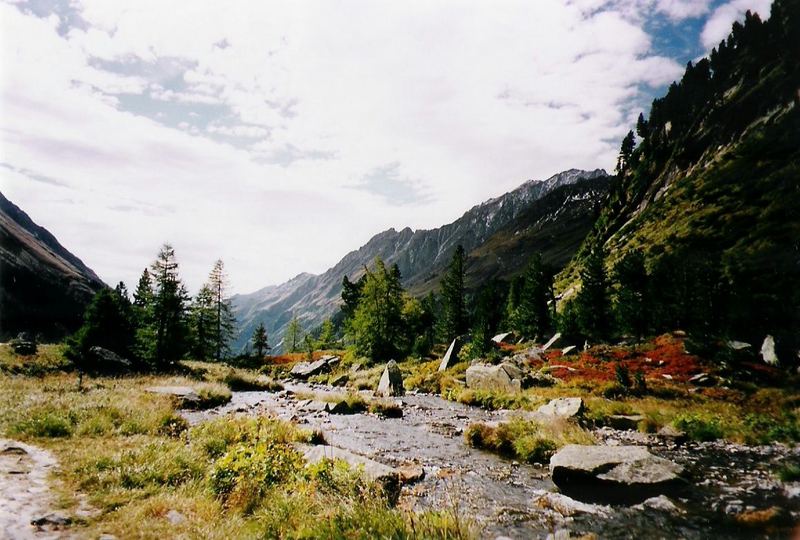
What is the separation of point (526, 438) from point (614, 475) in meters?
3.68

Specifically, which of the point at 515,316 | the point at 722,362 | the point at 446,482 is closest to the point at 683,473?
the point at 446,482

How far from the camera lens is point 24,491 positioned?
7.14 meters

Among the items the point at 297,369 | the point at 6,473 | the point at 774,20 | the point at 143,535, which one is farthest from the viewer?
the point at 774,20

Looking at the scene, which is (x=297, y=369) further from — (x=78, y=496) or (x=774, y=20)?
(x=774, y=20)

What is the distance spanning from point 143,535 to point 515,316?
215 feet

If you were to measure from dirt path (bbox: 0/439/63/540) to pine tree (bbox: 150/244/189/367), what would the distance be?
34.7 meters

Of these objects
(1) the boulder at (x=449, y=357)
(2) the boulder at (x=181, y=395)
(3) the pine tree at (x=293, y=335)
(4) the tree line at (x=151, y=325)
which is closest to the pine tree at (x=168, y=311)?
(4) the tree line at (x=151, y=325)

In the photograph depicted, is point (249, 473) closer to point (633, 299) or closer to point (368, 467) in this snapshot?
point (368, 467)

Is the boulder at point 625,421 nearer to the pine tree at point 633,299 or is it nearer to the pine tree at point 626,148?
the pine tree at point 633,299

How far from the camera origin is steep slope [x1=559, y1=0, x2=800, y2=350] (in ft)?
154

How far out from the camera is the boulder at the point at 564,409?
18.9 metres

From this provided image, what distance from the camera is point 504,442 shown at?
14.3 meters

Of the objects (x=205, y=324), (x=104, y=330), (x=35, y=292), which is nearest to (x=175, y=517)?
(x=104, y=330)

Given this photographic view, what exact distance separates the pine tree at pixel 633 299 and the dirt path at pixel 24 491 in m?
51.5
